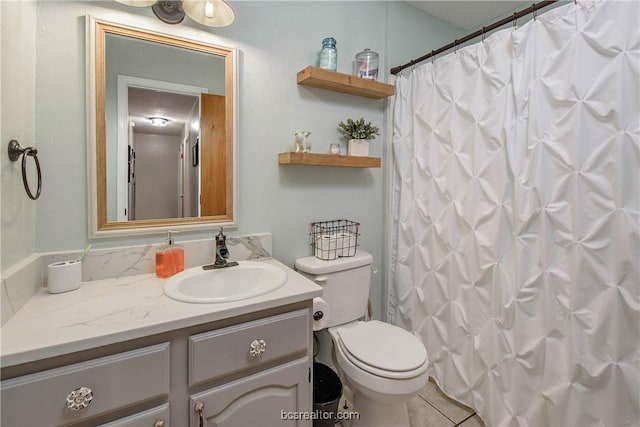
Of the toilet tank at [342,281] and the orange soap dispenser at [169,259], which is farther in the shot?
the toilet tank at [342,281]

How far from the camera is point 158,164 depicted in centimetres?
132

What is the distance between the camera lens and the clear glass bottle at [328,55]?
160cm

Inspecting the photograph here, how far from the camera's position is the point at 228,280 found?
1318 millimetres

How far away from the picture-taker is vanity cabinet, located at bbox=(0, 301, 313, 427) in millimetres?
733

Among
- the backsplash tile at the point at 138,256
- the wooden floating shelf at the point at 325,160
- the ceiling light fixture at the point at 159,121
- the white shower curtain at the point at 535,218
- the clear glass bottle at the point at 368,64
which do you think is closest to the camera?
the white shower curtain at the point at 535,218

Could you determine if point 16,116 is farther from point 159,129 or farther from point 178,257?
point 178,257

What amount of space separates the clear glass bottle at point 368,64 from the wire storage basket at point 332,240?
86 centimetres

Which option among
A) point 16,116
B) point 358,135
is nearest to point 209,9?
point 16,116

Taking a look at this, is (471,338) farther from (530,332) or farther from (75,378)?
(75,378)

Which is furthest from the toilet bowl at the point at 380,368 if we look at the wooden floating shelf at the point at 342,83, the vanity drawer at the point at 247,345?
the wooden floating shelf at the point at 342,83

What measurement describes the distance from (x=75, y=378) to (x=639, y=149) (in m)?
1.83

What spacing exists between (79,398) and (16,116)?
878mm

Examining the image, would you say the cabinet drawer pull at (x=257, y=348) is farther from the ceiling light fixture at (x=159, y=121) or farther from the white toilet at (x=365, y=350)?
the ceiling light fixture at (x=159, y=121)

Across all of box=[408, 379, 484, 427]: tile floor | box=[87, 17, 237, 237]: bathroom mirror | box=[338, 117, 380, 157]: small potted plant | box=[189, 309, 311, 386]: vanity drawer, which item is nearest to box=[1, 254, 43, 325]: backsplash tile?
box=[87, 17, 237, 237]: bathroom mirror
